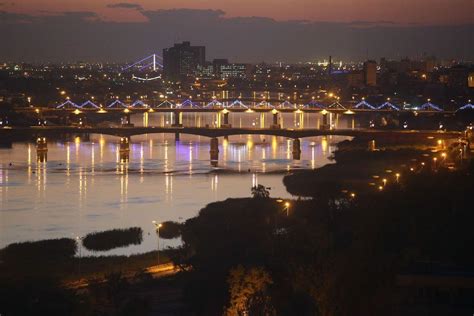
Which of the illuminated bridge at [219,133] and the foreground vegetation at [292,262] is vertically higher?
the illuminated bridge at [219,133]

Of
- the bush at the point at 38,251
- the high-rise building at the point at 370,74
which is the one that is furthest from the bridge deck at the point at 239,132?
the high-rise building at the point at 370,74

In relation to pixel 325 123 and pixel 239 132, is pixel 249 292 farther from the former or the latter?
pixel 325 123

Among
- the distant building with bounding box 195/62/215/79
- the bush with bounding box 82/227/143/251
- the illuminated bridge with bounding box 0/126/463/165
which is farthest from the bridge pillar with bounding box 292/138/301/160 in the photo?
the distant building with bounding box 195/62/215/79

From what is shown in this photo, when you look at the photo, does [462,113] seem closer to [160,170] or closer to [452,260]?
[160,170]

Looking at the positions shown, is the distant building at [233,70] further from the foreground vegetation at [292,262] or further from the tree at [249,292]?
the tree at [249,292]

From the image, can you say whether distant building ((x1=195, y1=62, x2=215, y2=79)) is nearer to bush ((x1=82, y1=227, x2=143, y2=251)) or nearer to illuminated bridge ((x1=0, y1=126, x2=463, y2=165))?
illuminated bridge ((x1=0, y1=126, x2=463, y2=165))

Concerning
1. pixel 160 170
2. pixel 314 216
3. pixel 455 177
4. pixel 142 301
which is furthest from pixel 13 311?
pixel 160 170

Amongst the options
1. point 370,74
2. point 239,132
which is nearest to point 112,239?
point 239,132
